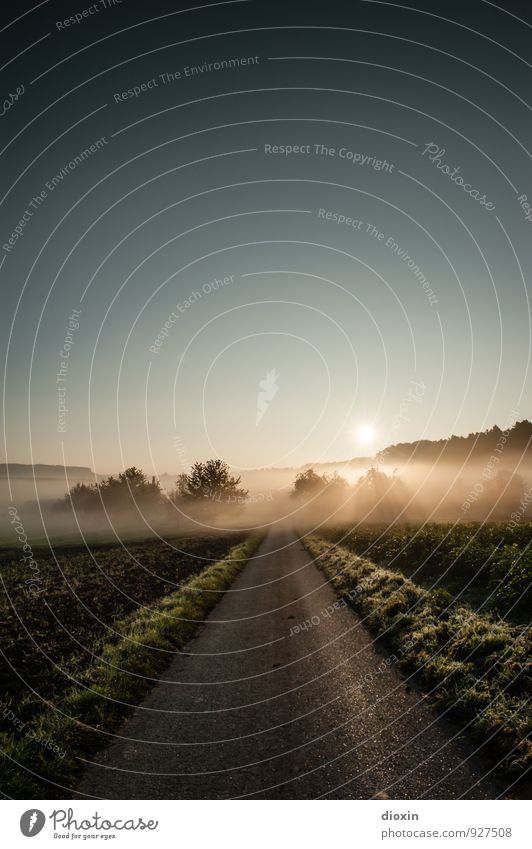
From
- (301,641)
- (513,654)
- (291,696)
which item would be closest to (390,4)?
(513,654)

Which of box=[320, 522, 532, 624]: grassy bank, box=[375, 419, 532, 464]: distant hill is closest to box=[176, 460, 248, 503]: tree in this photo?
box=[375, 419, 532, 464]: distant hill

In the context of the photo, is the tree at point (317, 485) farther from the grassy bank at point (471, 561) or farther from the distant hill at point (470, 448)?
the grassy bank at point (471, 561)

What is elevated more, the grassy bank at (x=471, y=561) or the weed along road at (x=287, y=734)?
the grassy bank at (x=471, y=561)

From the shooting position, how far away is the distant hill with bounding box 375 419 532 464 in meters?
90.6

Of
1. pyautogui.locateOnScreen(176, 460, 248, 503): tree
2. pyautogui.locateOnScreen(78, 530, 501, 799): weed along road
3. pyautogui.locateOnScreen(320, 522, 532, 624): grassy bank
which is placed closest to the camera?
pyautogui.locateOnScreen(78, 530, 501, 799): weed along road

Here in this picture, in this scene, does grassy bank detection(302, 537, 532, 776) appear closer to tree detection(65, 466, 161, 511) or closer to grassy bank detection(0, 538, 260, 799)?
grassy bank detection(0, 538, 260, 799)

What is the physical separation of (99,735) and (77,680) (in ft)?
9.36

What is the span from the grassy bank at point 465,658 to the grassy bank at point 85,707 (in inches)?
233

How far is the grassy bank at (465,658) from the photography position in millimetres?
6734
